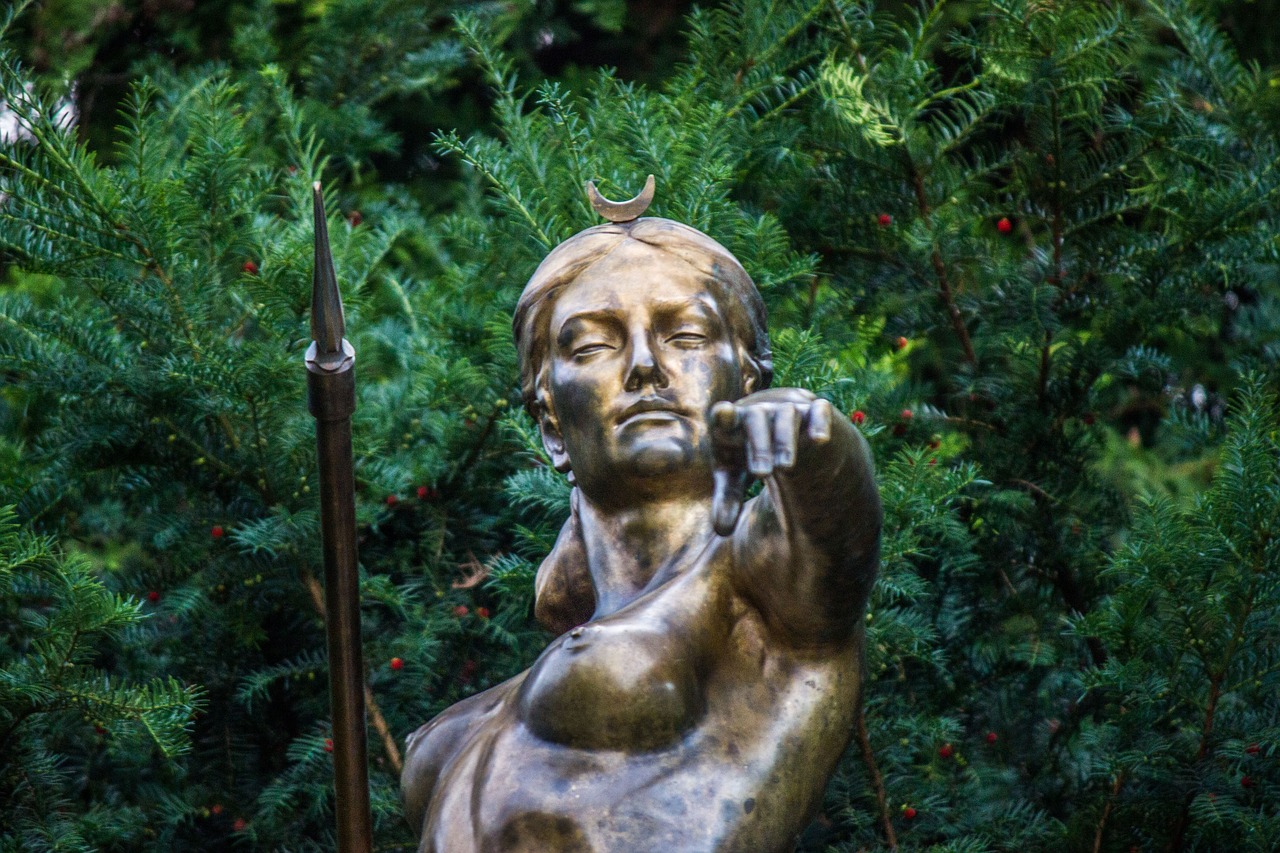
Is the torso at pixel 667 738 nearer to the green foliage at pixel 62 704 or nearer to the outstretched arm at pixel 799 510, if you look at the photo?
the outstretched arm at pixel 799 510

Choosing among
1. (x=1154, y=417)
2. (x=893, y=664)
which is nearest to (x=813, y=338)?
(x=893, y=664)

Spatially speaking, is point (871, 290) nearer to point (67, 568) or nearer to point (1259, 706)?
point (1259, 706)

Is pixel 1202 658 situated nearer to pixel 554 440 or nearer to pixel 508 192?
pixel 554 440

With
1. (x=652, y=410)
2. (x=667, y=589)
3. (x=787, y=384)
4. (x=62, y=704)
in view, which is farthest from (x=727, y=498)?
(x=62, y=704)

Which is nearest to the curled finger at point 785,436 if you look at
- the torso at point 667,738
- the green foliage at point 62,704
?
the torso at point 667,738

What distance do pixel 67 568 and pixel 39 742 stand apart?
0.55 m

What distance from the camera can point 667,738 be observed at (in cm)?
358

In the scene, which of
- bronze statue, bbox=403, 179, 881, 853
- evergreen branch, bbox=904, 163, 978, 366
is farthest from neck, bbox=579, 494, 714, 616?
evergreen branch, bbox=904, 163, 978, 366

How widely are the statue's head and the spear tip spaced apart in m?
0.47

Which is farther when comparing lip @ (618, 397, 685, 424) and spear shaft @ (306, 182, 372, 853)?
lip @ (618, 397, 685, 424)

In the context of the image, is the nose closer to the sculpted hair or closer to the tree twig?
the sculpted hair

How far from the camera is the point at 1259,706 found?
5254 millimetres

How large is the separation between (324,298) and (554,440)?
26.7 inches

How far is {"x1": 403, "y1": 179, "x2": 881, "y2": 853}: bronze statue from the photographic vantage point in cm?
348
